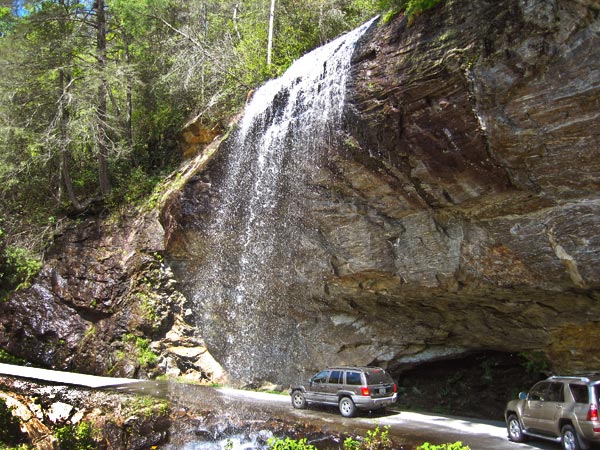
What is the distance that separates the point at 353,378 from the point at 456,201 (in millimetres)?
5091

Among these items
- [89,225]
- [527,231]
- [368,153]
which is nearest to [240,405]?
[368,153]

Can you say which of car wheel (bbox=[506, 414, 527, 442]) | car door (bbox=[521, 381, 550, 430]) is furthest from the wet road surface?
car door (bbox=[521, 381, 550, 430])

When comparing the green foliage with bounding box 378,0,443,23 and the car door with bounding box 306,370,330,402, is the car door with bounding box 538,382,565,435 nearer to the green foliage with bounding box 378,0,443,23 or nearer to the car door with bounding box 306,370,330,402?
the car door with bounding box 306,370,330,402

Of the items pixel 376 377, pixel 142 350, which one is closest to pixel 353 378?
pixel 376 377

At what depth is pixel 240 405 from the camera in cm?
1279

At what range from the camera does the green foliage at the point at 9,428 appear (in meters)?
10.7

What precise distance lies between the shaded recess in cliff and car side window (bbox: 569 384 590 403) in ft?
11.0

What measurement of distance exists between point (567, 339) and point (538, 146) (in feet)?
20.1

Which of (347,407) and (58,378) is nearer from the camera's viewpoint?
(347,407)

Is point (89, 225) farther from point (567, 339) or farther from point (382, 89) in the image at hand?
point (567, 339)

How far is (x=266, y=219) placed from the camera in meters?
17.0

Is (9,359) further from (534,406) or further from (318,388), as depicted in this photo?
(534,406)

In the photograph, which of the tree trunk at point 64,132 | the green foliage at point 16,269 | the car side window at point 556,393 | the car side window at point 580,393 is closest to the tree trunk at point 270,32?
the tree trunk at point 64,132

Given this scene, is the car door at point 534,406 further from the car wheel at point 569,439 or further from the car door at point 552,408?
the car wheel at point 569,439
